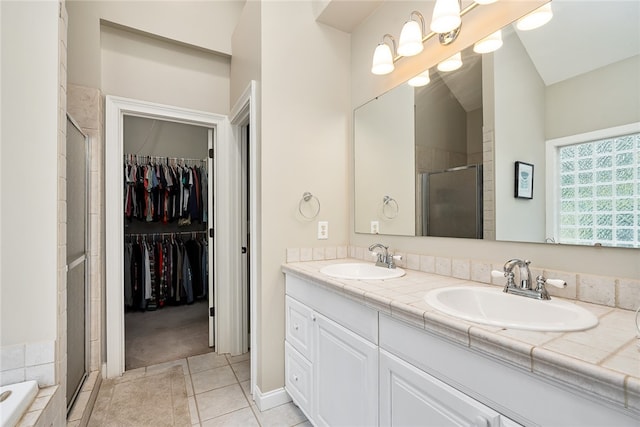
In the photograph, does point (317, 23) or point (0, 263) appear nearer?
point (0, 263)

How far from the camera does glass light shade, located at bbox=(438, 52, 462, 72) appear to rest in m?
1.44

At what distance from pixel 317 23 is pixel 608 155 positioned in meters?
1.81

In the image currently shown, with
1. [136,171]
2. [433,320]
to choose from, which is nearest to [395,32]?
[433,320]

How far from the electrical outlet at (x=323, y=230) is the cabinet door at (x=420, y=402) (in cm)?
101

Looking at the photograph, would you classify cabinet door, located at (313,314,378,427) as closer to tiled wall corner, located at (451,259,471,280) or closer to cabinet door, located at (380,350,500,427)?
cabinet door, located at (380,350,500,427)

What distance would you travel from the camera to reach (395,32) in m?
1.77

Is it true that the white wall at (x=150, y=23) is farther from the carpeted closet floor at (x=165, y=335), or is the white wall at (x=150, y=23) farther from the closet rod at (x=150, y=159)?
the carpeted closet floor at (x=165, y=335)

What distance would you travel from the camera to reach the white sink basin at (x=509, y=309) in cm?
78

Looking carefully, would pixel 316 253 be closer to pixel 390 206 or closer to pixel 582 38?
pixel 390 206

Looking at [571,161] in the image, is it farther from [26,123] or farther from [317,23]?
[26,123]

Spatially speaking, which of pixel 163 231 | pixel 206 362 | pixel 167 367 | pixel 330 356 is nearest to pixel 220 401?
pixel 206 362

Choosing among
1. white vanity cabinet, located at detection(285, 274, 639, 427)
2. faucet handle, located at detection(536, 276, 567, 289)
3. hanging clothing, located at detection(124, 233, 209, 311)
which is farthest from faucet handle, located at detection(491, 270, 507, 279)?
hanging clothing, located at detection(124, 233, 209, 311)

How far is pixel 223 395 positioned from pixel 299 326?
0.80 m

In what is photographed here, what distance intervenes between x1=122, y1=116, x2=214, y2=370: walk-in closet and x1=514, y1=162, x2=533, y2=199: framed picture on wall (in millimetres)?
2943
